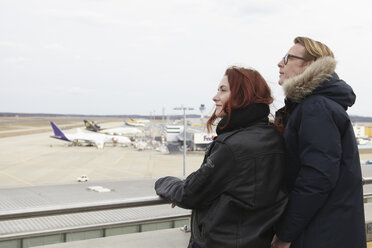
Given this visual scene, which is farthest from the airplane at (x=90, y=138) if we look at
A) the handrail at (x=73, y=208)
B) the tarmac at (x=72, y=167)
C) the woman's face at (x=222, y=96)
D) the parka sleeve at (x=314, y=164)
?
the parka sleeve at (x=314, y=164)

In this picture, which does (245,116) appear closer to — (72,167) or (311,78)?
(311,78)

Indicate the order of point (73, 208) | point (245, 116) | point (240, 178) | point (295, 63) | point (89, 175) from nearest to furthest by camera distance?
point (240, 178)
point (245, 116)
point (295, 63)
point (73, 208)
point (89, 175)

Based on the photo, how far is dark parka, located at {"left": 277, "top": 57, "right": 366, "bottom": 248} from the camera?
5.83 ft

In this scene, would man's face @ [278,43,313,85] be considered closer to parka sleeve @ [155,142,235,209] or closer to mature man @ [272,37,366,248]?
mature man @ [272,37,366,248]

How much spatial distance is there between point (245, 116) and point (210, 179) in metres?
0.39

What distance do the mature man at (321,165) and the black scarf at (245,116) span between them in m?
0.21

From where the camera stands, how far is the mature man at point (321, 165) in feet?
5.83

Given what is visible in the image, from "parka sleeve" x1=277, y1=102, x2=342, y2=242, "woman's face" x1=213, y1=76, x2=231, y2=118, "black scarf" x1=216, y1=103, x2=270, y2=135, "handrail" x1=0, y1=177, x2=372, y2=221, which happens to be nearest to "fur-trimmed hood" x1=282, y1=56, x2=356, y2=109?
"parka sleeve" x1=277, y1=102, x2=342, y2=242

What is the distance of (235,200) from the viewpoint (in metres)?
1.71

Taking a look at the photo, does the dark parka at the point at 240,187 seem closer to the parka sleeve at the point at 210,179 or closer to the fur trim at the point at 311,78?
the parka sleeve at the point at 210,179

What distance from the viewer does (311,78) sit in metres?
1.95

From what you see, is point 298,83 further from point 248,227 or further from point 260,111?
point 248,227

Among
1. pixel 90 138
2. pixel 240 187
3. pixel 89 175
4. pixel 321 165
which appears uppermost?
pixel 321 165

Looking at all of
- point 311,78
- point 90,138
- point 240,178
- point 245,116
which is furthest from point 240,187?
point 90,138
